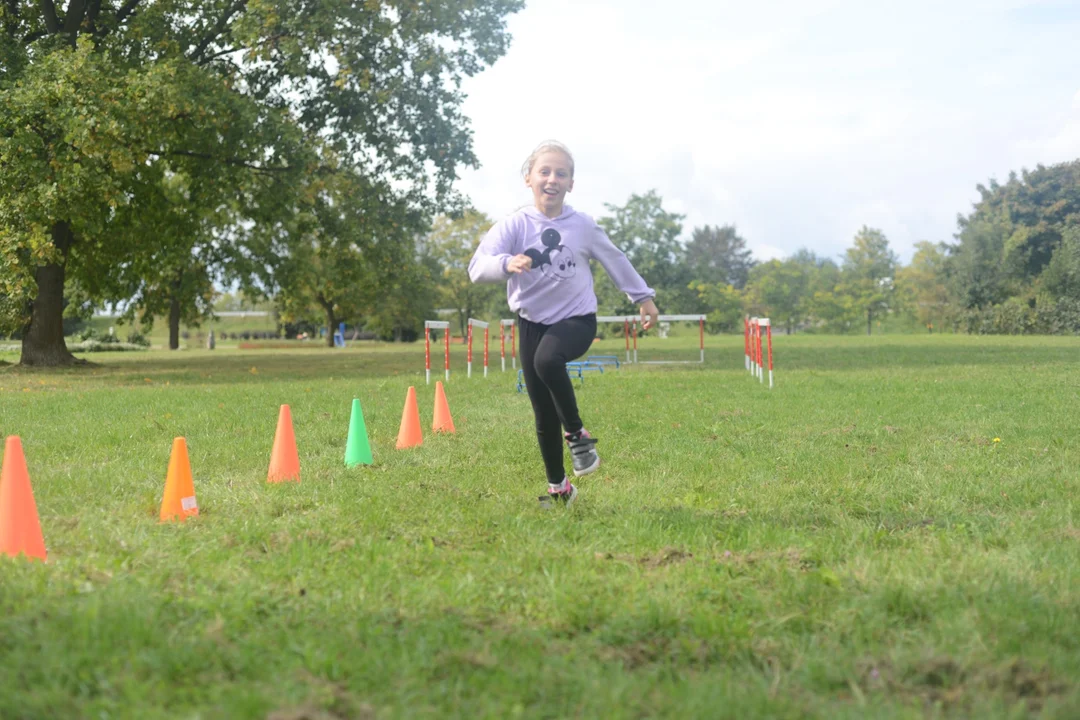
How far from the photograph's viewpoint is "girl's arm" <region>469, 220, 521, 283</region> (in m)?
5.03

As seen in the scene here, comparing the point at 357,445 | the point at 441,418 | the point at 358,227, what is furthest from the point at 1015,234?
the point at 357,445

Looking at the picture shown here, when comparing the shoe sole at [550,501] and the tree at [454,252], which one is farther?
the tree at [454,252]

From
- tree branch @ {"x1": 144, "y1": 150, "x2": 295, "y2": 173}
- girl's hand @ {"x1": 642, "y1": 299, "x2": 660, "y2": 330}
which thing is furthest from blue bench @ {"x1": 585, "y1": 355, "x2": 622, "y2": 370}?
girl's hand @ {"x1": 642, "y1": 299, "x2": 660, "y2": 330}

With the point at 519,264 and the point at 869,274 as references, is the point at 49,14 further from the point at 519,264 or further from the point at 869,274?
the point at 869,274

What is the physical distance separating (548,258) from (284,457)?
7.83 ft

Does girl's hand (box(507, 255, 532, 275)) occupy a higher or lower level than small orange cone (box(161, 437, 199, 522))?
higher

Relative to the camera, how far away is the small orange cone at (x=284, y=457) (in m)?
6.22

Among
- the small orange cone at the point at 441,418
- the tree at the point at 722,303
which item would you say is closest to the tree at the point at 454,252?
the tree at the point at 722,303

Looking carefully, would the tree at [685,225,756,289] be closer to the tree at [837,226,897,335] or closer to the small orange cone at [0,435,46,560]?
the tree at [837,226,897,335]

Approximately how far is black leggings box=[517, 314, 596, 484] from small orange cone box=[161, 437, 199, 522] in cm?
189

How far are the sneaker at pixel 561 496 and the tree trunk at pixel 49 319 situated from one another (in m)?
21.0

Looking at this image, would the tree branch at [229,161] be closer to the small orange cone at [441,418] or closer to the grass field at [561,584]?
the small orange cone at [441,418]

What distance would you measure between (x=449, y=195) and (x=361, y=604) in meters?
23.2

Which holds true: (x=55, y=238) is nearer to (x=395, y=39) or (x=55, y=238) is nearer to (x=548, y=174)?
(x=395, y=39)
